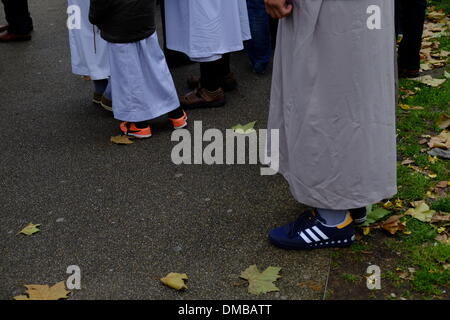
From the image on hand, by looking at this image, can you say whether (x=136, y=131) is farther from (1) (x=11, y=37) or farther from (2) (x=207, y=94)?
(1) (x=11, y=37)

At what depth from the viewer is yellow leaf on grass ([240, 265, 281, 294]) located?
2854 mm

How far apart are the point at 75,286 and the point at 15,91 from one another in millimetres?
3142

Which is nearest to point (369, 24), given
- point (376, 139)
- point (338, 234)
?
point (376, 139)

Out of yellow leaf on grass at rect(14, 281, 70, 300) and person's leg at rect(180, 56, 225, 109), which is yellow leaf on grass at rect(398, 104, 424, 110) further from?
yellow leaf on grass at rect(14, 281, 70, 300)

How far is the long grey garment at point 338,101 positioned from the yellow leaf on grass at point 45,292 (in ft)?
3.99

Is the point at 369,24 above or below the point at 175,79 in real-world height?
above

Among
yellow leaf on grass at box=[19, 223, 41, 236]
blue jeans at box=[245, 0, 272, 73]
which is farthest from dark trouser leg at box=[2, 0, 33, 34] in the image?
yellow leaf on grass at box=[19, 223, 41, 236]

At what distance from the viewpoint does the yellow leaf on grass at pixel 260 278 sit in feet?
9.36

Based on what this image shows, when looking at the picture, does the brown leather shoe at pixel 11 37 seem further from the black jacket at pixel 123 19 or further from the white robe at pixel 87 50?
the black jacket at pixel 123 19

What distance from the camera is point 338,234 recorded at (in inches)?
121

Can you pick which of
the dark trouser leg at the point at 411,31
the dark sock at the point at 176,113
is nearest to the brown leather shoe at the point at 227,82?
the dark sock at the point at 176,113
